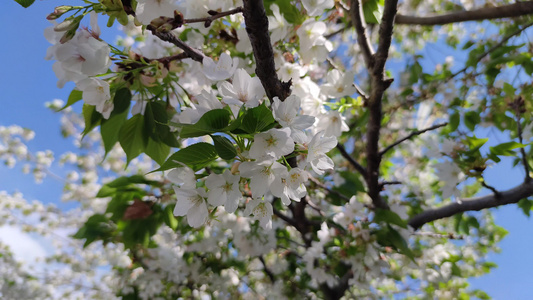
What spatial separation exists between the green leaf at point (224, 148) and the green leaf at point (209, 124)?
0.02 metres

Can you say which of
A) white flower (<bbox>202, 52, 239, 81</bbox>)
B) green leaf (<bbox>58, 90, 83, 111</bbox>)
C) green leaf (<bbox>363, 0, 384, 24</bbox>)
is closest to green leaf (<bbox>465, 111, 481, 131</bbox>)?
green leaf (<bbox>363, 0, 384, 24</bbox>)

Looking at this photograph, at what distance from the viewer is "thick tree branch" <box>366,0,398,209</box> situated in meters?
1.04

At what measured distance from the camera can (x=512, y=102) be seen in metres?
1.61

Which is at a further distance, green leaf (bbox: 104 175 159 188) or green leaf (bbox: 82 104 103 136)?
green leaf (bbox: 104 175 159 188)

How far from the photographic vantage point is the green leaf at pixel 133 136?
969mm

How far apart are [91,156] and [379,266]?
181 inches

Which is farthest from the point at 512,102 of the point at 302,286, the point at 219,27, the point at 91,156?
the point at 91,156

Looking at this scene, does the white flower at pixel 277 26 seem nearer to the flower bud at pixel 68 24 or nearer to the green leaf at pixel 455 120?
Answer: the flower bud at pixel 68 24

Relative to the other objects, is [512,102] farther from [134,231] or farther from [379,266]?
[134,231]

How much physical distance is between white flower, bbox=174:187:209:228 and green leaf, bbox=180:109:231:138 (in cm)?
17

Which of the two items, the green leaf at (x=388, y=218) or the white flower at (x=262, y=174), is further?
the green leaf at (x=388, y=218)

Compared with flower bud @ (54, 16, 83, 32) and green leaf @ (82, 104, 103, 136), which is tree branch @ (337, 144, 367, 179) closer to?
green leaf @ (82, 104, 103, 136)

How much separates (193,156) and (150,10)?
0.28m

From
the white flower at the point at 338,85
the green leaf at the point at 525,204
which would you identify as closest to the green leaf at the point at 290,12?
the white flower at the point at 338,85
